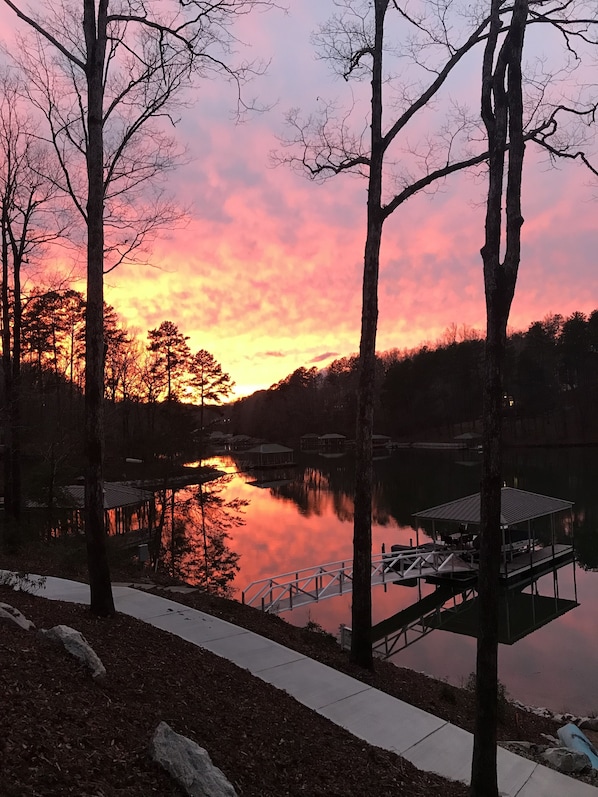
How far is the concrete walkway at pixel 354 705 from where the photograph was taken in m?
5.39

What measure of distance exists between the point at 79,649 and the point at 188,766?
75.2 inches

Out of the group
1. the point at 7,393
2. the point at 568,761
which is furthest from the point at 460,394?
the point at 568,761

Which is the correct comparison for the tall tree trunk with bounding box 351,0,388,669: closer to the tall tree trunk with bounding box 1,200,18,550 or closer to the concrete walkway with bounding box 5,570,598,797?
the concrete walkway with bounding box 5,570,598,797

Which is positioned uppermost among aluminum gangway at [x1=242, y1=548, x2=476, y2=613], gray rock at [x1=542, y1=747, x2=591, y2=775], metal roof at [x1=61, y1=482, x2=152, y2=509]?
metal roof at [x1=61, y1=482, x2=152, y2=509]

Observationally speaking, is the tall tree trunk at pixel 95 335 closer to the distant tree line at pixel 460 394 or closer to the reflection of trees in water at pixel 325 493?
the reflection of trees in water at pixel 325 493

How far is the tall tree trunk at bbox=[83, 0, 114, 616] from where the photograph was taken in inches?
285

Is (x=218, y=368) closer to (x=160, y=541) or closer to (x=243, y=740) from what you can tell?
(x=160, y=541)

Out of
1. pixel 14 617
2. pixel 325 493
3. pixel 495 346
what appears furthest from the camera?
pixel 325 493

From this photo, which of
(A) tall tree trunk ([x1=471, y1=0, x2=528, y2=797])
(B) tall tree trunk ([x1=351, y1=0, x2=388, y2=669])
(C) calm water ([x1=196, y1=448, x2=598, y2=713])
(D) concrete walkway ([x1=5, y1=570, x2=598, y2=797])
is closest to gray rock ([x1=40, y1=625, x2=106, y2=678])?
(D) concrete walkway ([x1=5, y1=570, x2=598, y2=797])

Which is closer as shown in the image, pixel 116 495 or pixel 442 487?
pixel 116 495

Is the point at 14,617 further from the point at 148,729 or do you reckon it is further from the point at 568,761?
the point at 568,761

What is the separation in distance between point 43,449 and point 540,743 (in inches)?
653

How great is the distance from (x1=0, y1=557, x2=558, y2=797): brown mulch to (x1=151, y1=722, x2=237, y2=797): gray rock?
73 millimetres

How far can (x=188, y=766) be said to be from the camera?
362 cm
